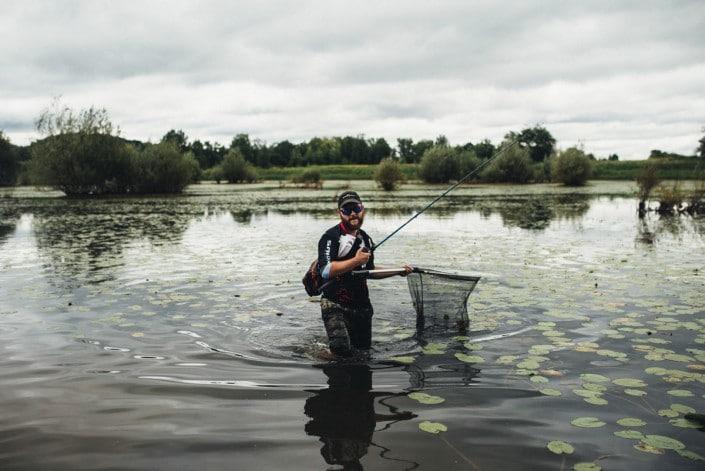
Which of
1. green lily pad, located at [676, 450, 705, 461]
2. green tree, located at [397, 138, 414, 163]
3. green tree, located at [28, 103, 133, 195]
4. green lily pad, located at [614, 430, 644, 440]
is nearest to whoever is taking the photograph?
green lily pad, located at [676, 450, 705, 461]

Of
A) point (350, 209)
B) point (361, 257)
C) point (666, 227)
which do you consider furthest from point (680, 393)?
point (666, 227)

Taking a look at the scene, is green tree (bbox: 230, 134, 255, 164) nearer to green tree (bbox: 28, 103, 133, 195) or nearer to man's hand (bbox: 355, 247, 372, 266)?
green tree (bbox: 28, 103, 133, 195)

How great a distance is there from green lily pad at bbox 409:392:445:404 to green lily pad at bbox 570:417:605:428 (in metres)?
1.21

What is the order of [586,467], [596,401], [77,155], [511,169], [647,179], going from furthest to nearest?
[511,169], [77,155], [647,179], [596,401], [586,467]

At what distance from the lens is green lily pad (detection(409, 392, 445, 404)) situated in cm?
546

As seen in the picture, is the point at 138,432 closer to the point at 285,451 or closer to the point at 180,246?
the point at 285,451

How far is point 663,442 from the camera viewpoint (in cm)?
448

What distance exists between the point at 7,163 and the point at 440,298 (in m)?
104

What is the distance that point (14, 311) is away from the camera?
9156 mm

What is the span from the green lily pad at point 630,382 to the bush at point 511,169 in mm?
62331

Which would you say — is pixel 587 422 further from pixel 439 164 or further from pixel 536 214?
pixel 439 164

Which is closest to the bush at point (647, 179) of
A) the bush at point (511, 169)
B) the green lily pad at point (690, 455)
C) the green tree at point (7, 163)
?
the green lily pad at point (690, 455)

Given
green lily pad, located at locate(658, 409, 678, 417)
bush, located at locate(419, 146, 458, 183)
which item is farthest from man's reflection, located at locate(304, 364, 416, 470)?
bush, located at locate(419, 146, 458, 183)

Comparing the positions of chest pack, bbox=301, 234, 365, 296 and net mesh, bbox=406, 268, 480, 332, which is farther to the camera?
net mesh, bbox=406, 268, 480, 332
